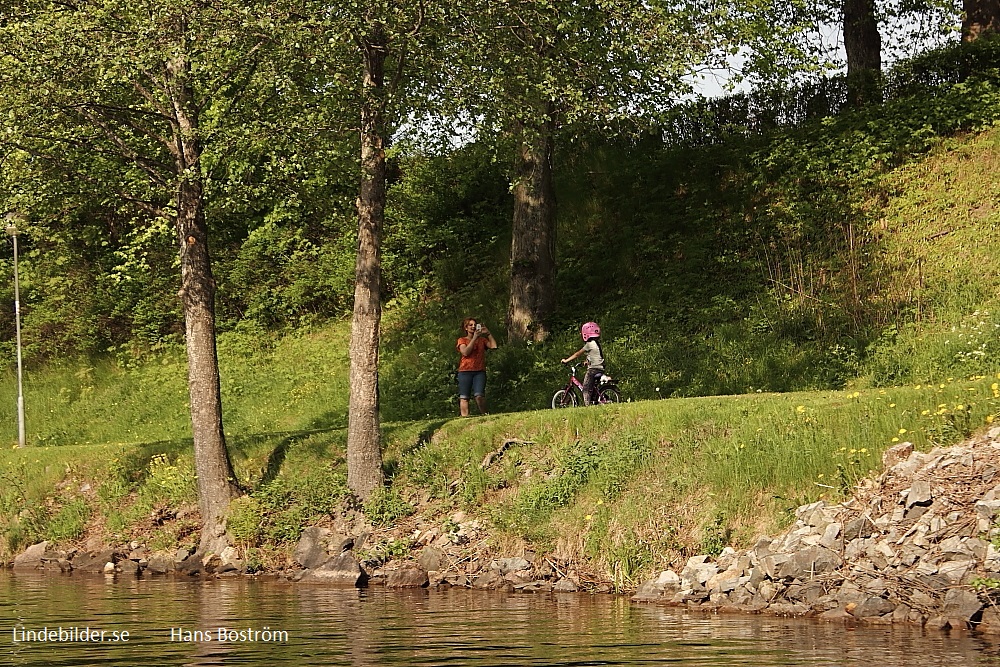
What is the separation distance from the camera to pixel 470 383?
23281 millimetres

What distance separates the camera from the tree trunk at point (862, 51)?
3064 centimetres

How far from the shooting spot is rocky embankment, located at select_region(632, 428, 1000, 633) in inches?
510

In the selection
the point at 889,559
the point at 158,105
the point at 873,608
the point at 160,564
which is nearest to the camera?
the point at 873,608

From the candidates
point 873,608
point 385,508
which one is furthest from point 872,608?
point 385,508

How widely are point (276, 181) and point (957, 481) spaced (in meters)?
11.1

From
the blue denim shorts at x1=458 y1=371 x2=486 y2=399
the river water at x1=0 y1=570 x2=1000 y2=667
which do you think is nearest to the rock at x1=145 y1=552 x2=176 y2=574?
the river water at x1=0 y1=570 x2=1000 y2=667

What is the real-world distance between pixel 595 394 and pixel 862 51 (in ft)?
50.4

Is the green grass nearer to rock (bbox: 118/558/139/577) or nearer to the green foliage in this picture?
the green foliage

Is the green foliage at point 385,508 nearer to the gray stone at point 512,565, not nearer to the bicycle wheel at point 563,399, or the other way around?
the gray stone at point 512,565

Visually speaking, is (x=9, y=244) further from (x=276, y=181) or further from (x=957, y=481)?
(x=957, y=481)

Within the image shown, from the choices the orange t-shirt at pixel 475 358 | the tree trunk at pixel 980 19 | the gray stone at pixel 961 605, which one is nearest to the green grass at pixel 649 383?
the orange t-shirt at pixel 475 358

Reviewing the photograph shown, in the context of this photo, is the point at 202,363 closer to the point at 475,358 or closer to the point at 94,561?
the point at 94,561

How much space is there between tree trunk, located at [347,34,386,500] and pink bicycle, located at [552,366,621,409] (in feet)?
11.6

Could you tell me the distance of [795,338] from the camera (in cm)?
2442
